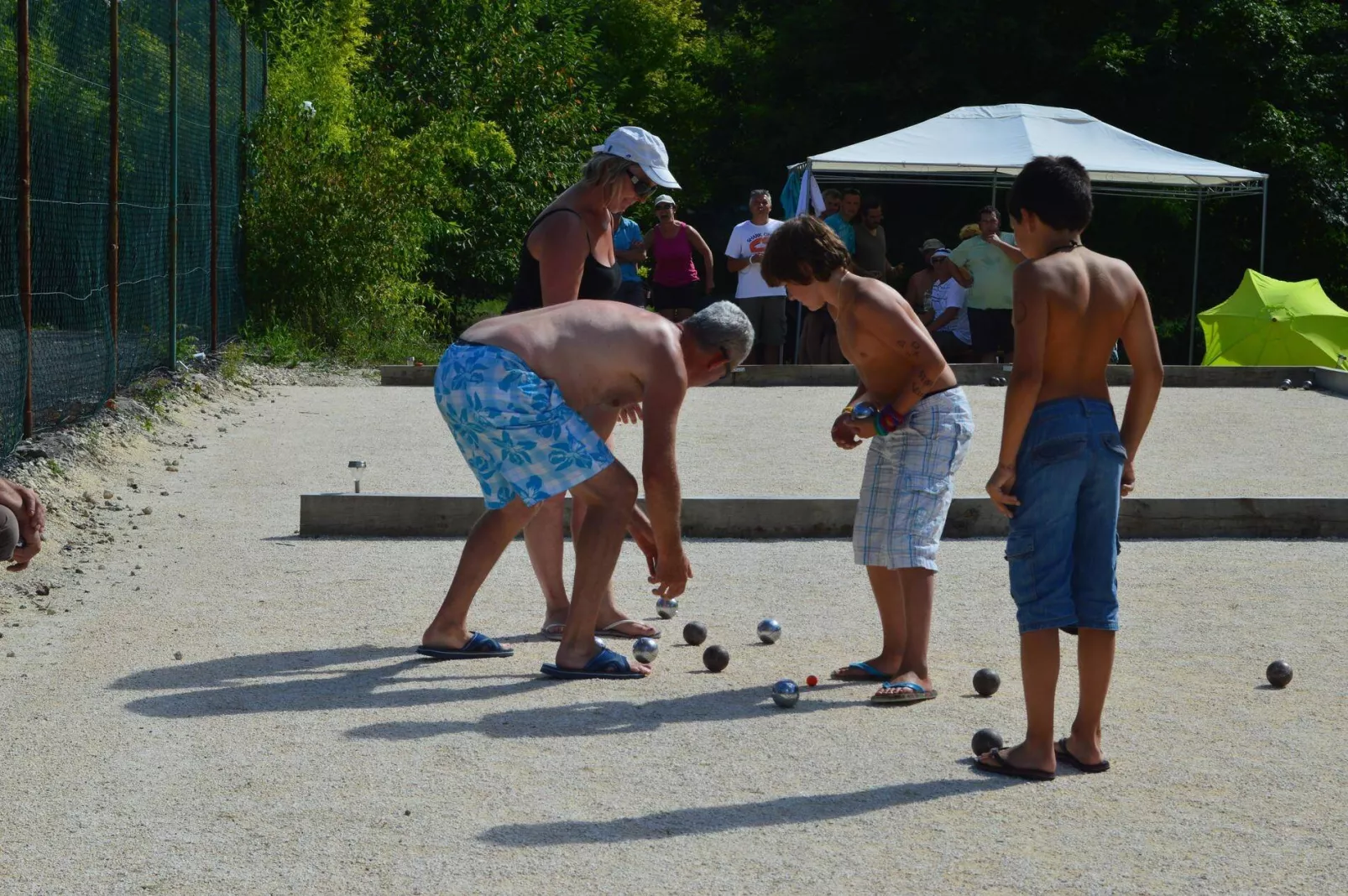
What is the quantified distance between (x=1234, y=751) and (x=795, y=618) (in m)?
2.12

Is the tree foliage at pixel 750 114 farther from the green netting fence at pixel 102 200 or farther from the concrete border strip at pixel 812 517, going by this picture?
the concrete border strip at pixel 812 517

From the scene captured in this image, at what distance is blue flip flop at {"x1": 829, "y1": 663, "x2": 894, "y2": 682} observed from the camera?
5.59m

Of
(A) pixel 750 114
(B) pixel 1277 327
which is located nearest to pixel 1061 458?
(B) pixel 1277 327

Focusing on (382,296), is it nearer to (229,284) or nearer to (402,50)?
(229,284)

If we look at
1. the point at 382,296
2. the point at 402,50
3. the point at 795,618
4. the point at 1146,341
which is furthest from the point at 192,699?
the point at 402,50

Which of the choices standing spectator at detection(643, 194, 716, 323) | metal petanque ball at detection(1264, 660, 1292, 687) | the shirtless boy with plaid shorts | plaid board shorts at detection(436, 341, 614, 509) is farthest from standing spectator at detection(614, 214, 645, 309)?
metal petanque ball at detection(1264, 660, 1292, 687)

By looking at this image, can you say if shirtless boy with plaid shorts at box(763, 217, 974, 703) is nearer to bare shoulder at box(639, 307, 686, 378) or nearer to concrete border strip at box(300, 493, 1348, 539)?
bare shoulder at box(639, 307, 686, 378)

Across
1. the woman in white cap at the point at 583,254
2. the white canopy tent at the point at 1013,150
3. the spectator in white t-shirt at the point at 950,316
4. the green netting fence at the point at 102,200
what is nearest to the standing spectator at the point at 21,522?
the woman in white cap at the point at 583,254

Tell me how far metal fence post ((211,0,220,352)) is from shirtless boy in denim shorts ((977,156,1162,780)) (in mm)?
11662

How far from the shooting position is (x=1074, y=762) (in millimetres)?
4613

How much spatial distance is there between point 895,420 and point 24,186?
18.1 ft

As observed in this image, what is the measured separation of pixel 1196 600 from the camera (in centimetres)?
692

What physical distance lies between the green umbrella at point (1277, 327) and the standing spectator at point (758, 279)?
208 inches

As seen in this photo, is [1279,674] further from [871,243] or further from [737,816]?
[871,243]
